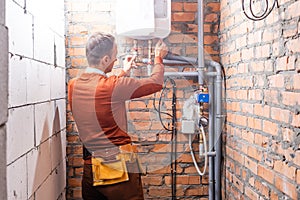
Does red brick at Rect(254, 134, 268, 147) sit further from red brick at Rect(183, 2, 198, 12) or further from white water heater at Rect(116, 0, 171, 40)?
red brick at Rect(183, 2, 198, 12)

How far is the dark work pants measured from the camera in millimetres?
2252

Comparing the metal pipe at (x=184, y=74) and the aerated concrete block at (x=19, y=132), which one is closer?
the aerated concrete block at (x=19, y=132)

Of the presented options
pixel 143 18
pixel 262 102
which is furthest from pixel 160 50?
pixel 262 102

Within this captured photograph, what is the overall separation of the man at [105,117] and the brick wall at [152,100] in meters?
0.44

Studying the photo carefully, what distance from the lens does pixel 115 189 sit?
225 cm

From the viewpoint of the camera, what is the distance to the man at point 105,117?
224 centimetres

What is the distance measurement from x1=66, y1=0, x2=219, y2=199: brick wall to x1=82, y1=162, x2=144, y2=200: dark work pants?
17.6 inches

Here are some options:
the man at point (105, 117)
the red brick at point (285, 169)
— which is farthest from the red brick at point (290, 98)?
the man at point (105, 117)

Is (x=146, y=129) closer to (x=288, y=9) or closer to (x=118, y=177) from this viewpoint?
(x=118, y=177)

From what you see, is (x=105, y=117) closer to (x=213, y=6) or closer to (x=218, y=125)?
(x=218, y=125)

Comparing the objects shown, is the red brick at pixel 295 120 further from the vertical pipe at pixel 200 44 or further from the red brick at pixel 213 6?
the red brick at pixel 213 6

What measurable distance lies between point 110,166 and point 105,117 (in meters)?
Answer: 0.27

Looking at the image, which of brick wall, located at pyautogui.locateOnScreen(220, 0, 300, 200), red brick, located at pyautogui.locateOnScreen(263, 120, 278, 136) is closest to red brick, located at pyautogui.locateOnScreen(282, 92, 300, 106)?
brick wall, located at pyautogui.locateOnScreen(220, 0, 300, 200)

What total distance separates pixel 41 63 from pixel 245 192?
1326 mm
